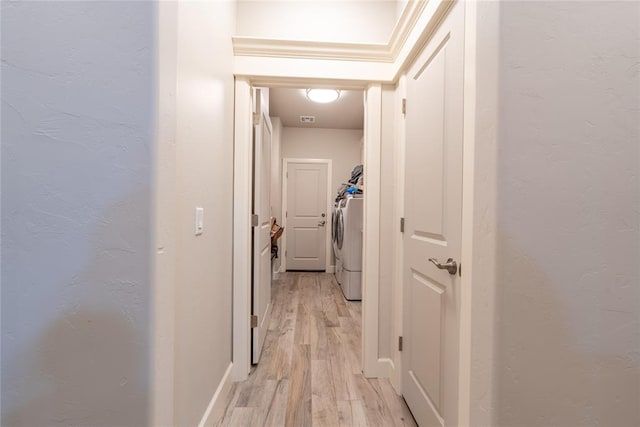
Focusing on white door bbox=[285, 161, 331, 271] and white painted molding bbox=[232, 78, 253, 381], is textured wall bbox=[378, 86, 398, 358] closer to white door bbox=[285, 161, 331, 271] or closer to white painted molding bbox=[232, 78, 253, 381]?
white painted molding bbox=[232, 78, 253, 381]

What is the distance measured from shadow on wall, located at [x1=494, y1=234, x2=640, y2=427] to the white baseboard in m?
1.24

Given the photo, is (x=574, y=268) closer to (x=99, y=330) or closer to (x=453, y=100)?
(x=453, y=100)

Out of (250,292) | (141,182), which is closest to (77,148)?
(141,182)

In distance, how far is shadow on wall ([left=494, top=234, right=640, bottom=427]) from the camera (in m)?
0.71

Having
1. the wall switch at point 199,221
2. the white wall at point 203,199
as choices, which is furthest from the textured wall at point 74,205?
the wall switch at point 199,221

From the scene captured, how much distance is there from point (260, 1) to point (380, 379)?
8.82 ft

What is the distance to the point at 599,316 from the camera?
73 centimetres

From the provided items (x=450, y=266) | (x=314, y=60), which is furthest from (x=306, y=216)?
(x=450, y=266)

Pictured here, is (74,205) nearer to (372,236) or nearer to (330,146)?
(372,236)

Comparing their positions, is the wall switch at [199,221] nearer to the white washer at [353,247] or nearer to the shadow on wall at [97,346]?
the shadow on wall at [97,346]

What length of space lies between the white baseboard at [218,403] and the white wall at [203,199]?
0.04 meters

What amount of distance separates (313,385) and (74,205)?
1.63 metres

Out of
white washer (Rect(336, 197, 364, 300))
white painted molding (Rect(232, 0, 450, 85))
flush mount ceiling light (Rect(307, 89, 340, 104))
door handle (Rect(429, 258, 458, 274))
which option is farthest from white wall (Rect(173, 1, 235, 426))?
white washer (Rect(336, 197, 364, 300))

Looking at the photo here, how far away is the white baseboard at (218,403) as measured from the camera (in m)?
1.28
